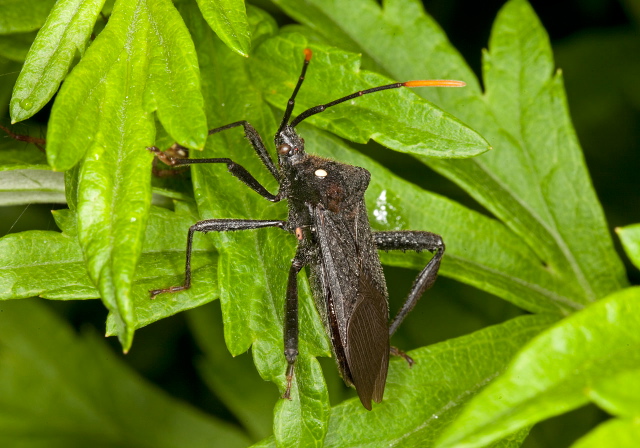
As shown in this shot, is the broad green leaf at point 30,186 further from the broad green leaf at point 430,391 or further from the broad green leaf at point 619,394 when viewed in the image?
the broad green leaf at point 619,394

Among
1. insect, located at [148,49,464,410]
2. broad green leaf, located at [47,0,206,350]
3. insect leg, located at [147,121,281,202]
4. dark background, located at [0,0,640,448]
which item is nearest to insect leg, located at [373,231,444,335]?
insect, located at [148,49,464,410]

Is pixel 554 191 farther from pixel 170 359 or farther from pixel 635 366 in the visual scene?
pixel 170 359

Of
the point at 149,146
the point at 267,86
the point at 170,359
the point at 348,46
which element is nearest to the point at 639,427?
the point at 149,146

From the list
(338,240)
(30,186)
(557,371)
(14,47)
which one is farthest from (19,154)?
(557,371)

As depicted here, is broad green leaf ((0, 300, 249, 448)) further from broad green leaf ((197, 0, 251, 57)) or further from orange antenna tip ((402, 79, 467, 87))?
orange antenna tip ((402, 79, 467, 87))

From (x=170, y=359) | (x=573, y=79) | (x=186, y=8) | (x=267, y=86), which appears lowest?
(x=170, y=359)

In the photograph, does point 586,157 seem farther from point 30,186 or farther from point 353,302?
point 30,186
